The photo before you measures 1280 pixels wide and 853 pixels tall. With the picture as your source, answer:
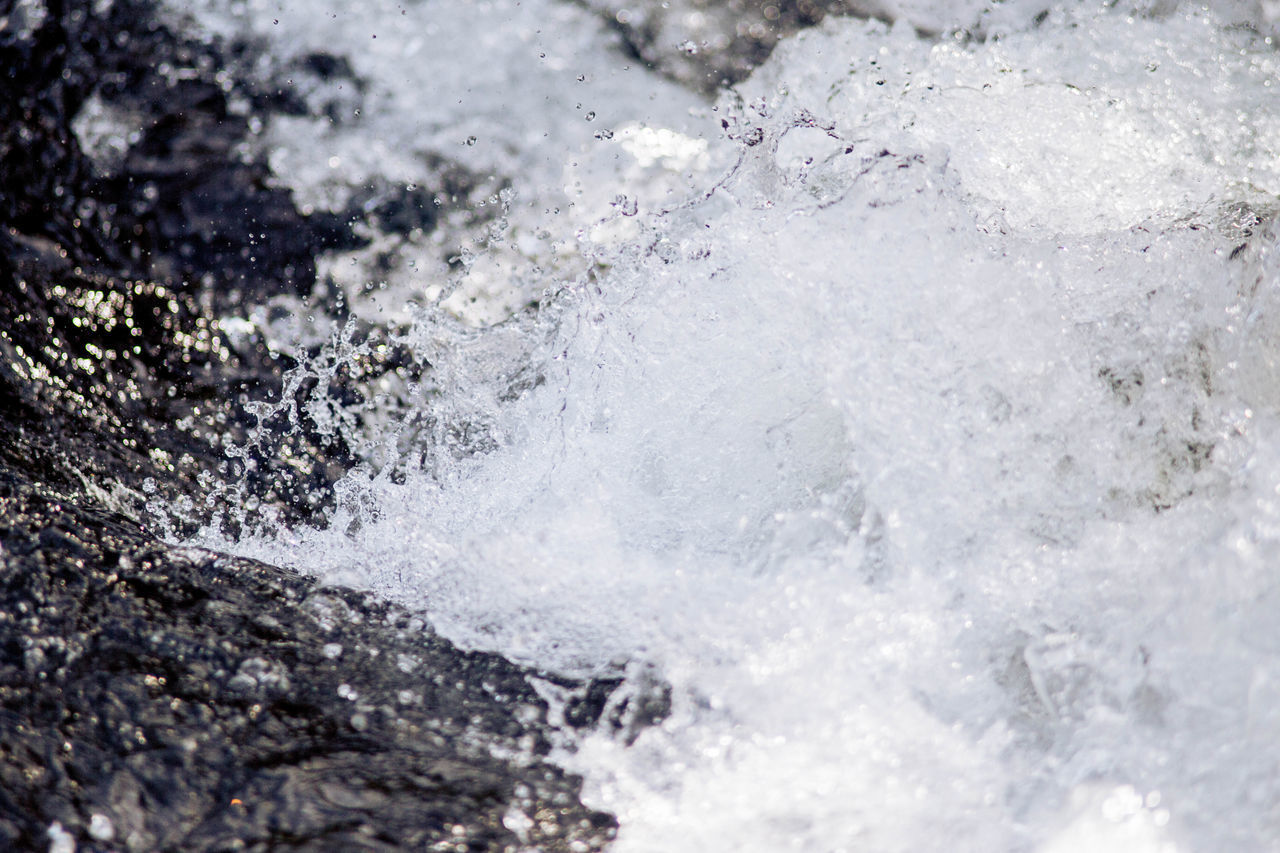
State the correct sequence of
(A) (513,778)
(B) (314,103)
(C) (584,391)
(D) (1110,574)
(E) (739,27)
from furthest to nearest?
(E) (739,27) → (B) (314,103) → (C) (584,391) → (D) (1110,574) → (A) (513,778)

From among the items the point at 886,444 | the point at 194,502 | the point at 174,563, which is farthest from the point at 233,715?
the point at 886,444

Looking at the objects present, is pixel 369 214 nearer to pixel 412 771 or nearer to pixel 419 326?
pixel 419 326

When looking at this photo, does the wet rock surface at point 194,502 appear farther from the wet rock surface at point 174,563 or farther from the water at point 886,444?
the water at point 886,444

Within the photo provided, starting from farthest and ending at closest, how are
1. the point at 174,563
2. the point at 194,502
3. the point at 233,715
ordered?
the point at 194,502 → the point at 174,563 → the point at 233,715

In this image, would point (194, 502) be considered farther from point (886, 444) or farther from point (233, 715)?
point (886, 444)

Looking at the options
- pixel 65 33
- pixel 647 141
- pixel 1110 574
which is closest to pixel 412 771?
pixel 1110 574

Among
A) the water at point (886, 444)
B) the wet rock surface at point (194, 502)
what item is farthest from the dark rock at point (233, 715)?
the water at point (886, 444)

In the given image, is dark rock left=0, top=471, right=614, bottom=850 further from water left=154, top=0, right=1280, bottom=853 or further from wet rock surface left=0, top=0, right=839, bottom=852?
water left=154, top=0, right=1280, bottom=853

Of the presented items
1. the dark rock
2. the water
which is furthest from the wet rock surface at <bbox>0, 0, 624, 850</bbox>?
the water
